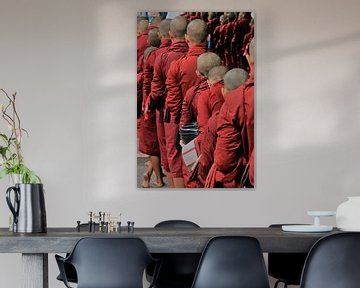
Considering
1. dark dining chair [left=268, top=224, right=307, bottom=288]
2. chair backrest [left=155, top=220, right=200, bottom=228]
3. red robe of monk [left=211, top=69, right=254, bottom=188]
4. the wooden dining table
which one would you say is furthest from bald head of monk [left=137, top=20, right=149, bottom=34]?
the wooden dining table

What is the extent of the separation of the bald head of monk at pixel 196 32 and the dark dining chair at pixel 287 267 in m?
1.87

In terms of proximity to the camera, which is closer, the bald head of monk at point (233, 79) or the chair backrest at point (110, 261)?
the chair backrest at point (110, 261)

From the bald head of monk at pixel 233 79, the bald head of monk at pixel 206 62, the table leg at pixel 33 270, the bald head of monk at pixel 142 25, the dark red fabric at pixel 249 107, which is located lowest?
the table leg at pixel 33 270

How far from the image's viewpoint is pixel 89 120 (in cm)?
570

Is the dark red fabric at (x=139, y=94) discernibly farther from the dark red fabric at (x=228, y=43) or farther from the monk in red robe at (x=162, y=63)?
the dark red fabric at (x=228, y=43)

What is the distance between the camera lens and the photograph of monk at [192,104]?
5.71m

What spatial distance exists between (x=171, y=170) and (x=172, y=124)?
14.2 inches

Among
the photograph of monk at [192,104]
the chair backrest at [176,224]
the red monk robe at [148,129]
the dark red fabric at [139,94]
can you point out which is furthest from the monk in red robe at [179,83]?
the chair backrest at [176,224]

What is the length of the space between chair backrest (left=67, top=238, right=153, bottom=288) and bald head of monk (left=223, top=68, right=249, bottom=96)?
96.8 inches

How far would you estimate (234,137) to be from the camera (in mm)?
5723

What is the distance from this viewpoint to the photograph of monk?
5707mm

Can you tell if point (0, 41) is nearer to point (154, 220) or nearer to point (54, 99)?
point (54, 99)

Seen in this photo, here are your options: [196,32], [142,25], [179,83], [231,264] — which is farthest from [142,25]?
[231,264]

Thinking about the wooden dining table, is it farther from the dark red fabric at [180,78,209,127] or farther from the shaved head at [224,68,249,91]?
the shaved head at [224,68,249,91]
